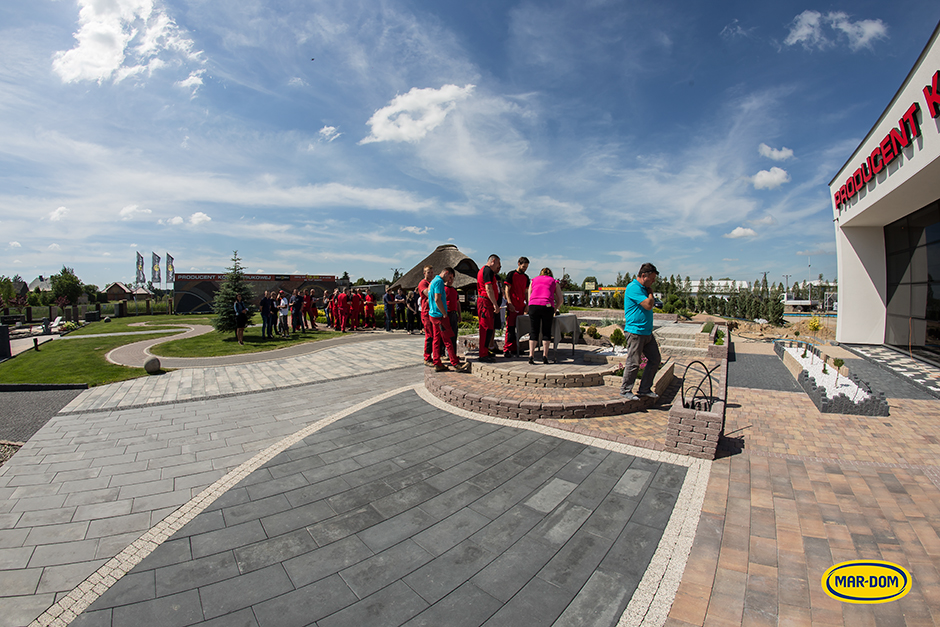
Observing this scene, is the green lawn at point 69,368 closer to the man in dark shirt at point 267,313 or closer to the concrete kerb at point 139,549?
the man in dark shirt at point 267,313

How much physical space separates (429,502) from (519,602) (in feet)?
3.84

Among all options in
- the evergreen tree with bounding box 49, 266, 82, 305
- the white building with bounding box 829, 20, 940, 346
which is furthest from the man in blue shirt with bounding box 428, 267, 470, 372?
the evergreen tree with bounding box 49, 266, 82, 305

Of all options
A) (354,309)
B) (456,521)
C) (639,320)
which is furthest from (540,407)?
(354,309)

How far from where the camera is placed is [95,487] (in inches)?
135

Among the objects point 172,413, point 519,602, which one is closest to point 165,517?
point 519,602

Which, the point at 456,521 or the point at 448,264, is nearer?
the point at 456,521

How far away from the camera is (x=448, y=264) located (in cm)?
2405

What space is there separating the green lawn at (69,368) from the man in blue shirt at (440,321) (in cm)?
689

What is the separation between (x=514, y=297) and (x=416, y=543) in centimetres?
532

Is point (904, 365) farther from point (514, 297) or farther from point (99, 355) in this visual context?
point (99, 355)

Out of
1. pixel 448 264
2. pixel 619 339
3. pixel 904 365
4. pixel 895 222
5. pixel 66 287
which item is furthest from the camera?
pixel 66 287

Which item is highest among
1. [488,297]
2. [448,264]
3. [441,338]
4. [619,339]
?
[448,264]

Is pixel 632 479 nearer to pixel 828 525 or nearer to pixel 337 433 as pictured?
pixel 828 525

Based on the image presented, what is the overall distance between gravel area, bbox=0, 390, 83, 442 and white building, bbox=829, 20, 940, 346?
632 inches
